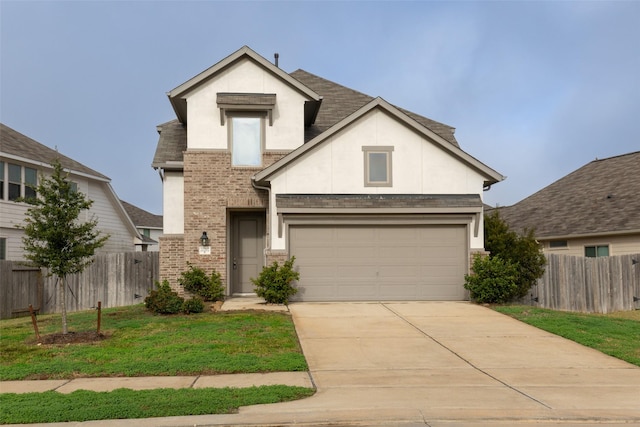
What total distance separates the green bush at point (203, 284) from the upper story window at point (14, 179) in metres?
9.41

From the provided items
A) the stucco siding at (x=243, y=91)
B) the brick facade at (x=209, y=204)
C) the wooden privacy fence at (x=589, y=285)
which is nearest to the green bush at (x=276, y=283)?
the brick facade at (x=209, y=204)

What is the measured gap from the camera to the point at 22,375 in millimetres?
9562

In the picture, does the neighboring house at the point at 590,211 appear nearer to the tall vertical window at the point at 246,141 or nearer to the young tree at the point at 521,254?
the young tree at the point at 521,254

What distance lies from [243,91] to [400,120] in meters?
5.00

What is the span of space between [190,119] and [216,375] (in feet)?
36.1

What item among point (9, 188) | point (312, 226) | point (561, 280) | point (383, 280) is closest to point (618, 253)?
point (561, 280)

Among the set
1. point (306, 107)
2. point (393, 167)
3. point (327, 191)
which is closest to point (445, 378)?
point (327, 191)

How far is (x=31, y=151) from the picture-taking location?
25469 mm

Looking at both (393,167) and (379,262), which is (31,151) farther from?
(379,262)

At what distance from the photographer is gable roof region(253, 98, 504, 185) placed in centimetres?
1759

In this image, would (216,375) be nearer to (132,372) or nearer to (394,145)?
(132,372)

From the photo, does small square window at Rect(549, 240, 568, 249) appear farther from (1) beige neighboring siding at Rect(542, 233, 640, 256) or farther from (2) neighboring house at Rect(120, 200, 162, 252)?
(2) neighboring house at Rect(120, 200, 162, 252)

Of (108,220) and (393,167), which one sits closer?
(393,167)

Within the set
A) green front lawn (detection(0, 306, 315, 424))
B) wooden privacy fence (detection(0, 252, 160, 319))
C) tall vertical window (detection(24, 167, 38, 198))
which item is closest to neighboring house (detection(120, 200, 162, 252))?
tall vertical window (detection(24, 167, 38, 198))
